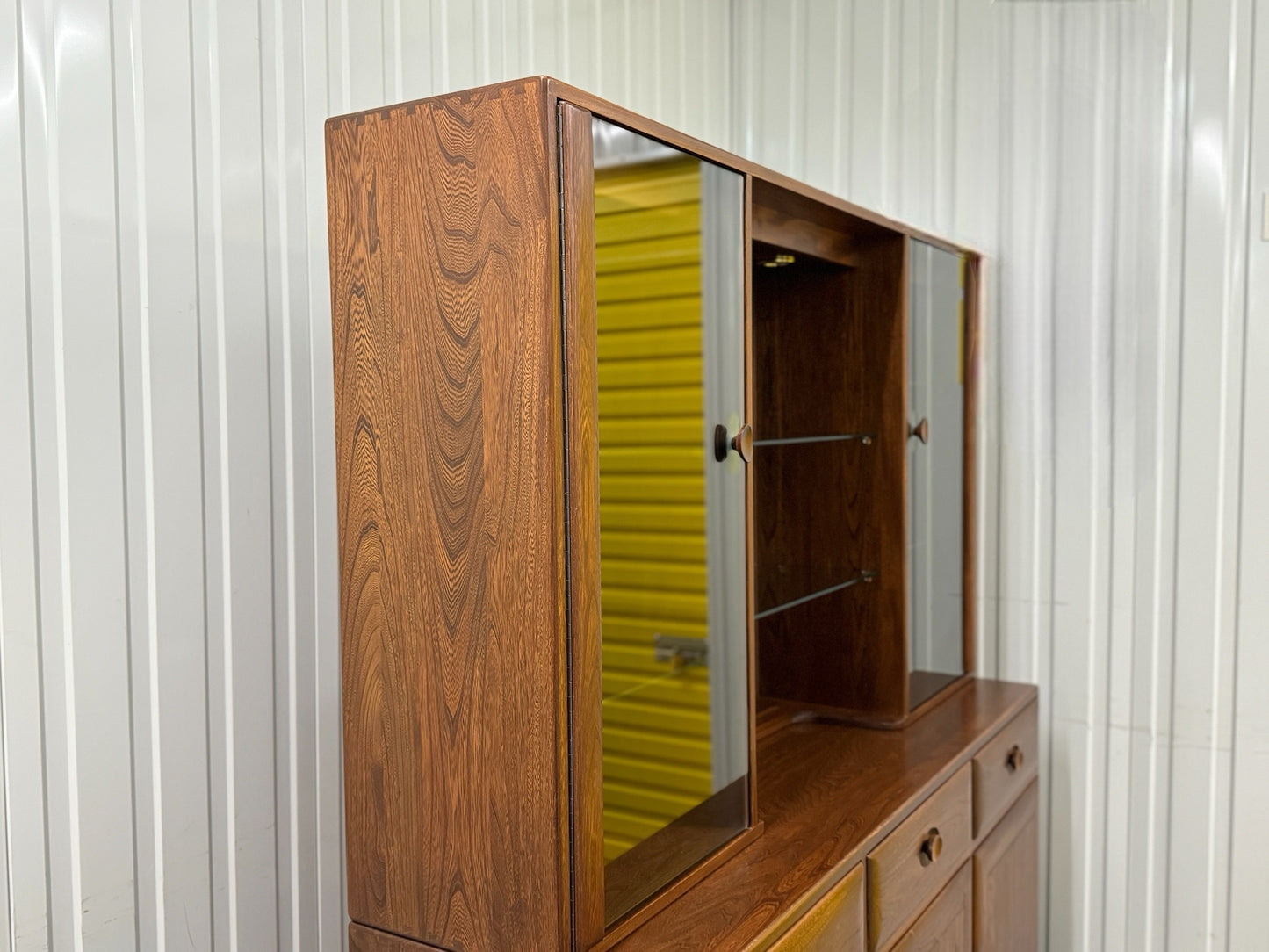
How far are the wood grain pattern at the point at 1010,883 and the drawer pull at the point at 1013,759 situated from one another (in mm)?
86

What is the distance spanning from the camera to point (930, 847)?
1.73 m

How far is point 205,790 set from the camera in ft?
4.75

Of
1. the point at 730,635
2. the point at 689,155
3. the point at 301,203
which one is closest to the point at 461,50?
the point at 301,203

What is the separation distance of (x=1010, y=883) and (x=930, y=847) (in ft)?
1.72

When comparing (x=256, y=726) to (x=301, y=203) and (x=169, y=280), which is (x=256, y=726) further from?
(x=301, y=203)

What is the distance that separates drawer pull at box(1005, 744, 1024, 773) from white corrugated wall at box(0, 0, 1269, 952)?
276 mm

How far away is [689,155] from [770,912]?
0.96 metres

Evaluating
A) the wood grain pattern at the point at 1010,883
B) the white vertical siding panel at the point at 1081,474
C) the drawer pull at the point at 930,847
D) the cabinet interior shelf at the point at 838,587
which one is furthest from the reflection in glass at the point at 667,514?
the white vertical siding panel at the point at 1081,474

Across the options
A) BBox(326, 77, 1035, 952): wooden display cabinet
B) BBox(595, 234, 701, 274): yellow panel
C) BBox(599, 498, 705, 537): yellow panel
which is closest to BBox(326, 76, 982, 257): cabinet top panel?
BBox(326, 77, 1035, 952): wooden display cabinet

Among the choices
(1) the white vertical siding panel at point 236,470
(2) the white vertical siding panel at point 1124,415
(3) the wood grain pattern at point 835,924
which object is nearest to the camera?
(3) the wood grain pattern at point 835,924

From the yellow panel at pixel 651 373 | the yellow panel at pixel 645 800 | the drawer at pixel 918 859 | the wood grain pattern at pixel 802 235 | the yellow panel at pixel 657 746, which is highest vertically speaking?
the wood grain pattern at pixel 802 235

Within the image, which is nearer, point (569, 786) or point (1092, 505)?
point (569, 786)

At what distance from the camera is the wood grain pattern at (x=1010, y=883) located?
198 cm

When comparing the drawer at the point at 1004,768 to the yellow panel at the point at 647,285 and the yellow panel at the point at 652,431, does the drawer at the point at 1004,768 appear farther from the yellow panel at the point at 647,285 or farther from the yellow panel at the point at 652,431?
the yellow panel at the point at 647,285
